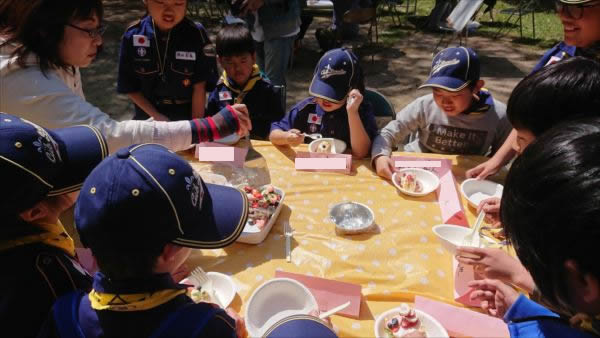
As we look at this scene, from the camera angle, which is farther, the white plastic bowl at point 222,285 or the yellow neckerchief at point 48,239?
the white plastic bowl at point 222,285

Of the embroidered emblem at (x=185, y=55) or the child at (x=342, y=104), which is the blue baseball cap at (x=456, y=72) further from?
the embroidered emblem at (x=185, y=55)

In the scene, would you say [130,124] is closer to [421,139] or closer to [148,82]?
[148,82]

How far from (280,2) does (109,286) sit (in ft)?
10.6

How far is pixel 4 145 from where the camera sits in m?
0.86

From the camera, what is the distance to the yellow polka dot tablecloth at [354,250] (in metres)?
1.23

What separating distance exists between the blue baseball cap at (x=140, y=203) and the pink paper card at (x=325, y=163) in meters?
0.99

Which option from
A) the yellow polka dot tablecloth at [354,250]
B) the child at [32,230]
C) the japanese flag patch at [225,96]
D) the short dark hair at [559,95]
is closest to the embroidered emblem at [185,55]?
the japanese flag patch at [225,96]

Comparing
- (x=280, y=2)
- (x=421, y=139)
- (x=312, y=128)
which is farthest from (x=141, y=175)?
(x=280, y=2)

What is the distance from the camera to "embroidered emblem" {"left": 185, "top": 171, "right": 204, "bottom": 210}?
87cm

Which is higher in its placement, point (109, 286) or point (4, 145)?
point (4, 145)

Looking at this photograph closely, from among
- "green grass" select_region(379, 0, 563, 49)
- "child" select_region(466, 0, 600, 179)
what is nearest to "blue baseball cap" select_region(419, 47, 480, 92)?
"child" select_region(466, 0, 600, 179)

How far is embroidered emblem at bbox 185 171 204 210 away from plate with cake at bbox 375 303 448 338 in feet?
1.87

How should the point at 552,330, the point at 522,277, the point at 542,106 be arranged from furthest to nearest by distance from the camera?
the point at 542,106 → the point at 522,277 → the point at 552,330

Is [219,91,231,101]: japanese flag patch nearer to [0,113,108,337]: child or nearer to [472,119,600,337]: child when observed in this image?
[0,113,108,337]: child
